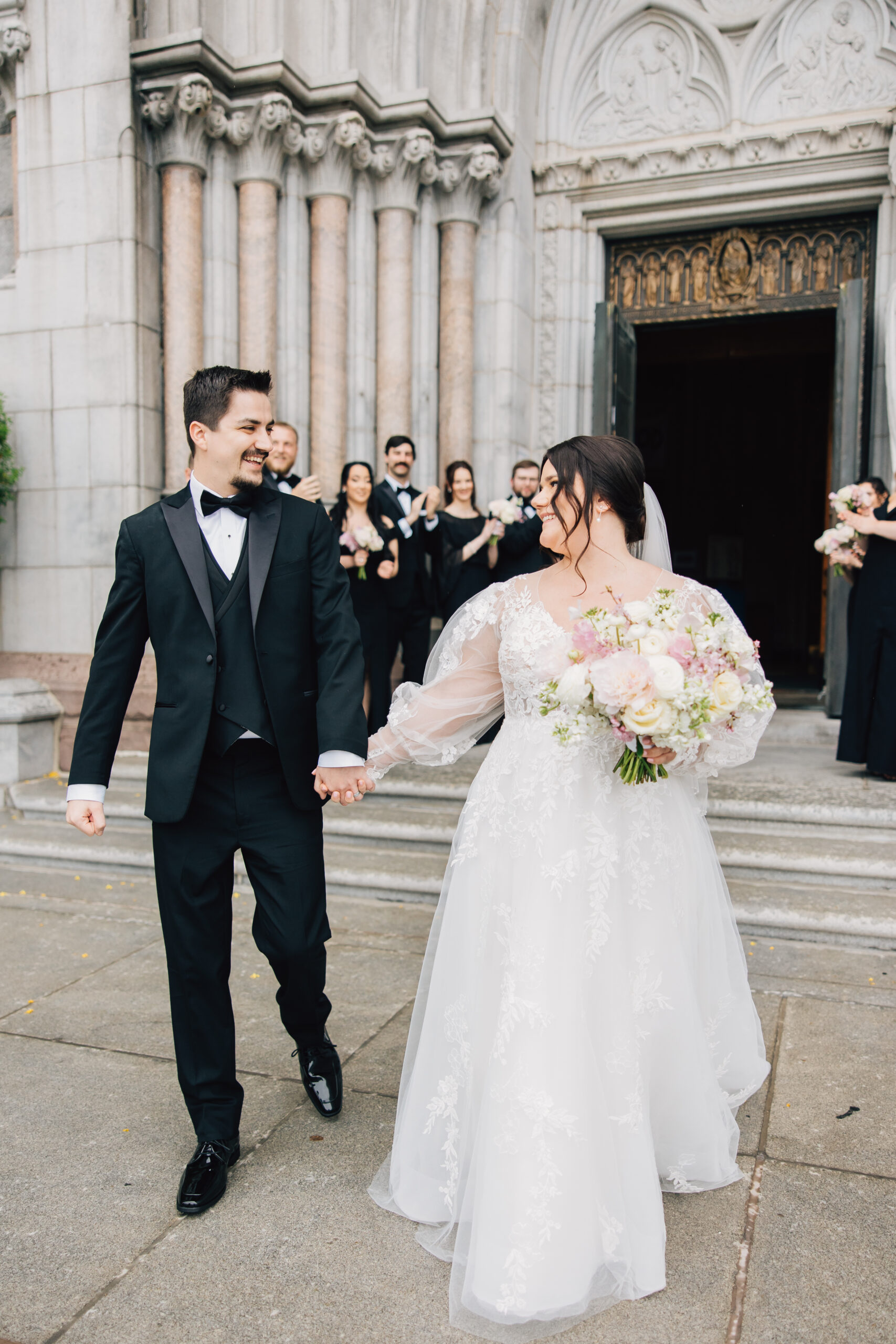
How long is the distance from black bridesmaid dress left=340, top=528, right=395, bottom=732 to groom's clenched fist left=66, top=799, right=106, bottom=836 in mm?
3846

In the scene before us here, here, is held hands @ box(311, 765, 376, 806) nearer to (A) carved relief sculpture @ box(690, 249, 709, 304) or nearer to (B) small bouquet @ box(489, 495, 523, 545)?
(B) small bouquet @ box(489, 495, 523, 545)

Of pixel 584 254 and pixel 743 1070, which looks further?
pixel 584 254

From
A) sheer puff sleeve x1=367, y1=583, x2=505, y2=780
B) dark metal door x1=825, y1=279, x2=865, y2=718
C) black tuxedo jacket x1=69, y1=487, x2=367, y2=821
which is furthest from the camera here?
dark metal door x1=825, y1=279, x2=865, y2=718

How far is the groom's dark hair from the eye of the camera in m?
2.72

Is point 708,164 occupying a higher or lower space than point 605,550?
higher

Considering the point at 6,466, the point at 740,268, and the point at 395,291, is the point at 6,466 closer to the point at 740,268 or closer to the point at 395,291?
the point at 395,291

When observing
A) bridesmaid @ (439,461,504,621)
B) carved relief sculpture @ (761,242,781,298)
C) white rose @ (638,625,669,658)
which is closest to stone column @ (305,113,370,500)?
bridesmaid @ (439,461,504,621)

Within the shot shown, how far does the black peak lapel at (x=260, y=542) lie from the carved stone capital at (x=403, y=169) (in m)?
6.05

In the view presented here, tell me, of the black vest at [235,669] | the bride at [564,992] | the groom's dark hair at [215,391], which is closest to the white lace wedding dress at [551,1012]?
the bride at [564,992]

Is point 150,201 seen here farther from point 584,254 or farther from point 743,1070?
point 743,1070

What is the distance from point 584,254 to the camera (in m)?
8.90

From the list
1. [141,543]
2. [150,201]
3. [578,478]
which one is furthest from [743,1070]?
[150,201]

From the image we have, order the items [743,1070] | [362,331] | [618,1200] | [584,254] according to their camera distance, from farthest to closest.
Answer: [584,254]
[362,331]
[743,1070]
[618,1200]

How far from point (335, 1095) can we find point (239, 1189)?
441mm
